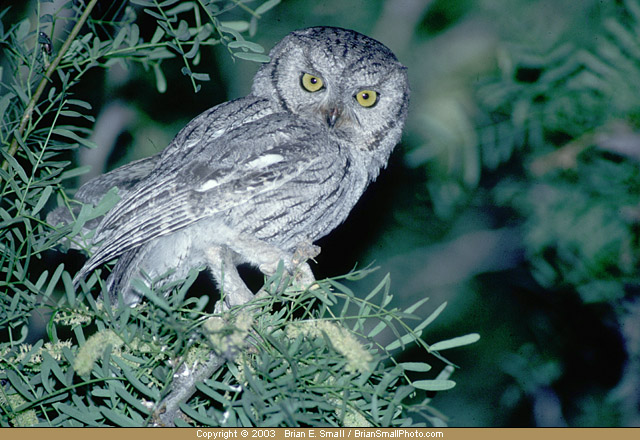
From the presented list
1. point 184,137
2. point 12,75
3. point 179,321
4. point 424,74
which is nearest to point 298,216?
point 184,137

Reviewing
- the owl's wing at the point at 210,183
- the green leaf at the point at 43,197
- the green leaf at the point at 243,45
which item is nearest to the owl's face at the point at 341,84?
the owl's wing at the point at 210,183

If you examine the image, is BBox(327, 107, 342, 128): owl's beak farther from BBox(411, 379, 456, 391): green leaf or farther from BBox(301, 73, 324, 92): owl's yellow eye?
BBox(411, 379, 456, 391): green leaf

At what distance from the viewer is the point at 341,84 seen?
191 cm

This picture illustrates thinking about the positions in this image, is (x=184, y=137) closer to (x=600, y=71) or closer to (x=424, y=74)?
(x=600, y=71)

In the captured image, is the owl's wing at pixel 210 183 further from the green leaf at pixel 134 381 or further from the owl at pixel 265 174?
the green leaf at pixel 134 381

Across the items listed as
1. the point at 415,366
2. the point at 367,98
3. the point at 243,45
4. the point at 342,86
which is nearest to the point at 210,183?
the point at 243,45

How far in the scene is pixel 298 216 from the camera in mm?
1766

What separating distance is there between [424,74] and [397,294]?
128 cm

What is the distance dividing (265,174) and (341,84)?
471 mm

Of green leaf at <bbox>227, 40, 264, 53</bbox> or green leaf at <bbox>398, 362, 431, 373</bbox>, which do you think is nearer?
green leaf at <bbox>398, 362, 431, 373</bbox>

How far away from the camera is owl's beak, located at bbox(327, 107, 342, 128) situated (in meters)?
1.89

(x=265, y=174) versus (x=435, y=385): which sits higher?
(x=265, y=174)

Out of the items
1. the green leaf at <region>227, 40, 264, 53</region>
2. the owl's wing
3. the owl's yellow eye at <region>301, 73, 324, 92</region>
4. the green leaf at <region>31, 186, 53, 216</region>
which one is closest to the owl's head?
the owl's yellow eye at <region>301, 73, 324, 92</region>

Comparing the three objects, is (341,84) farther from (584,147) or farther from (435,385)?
(435,385)
